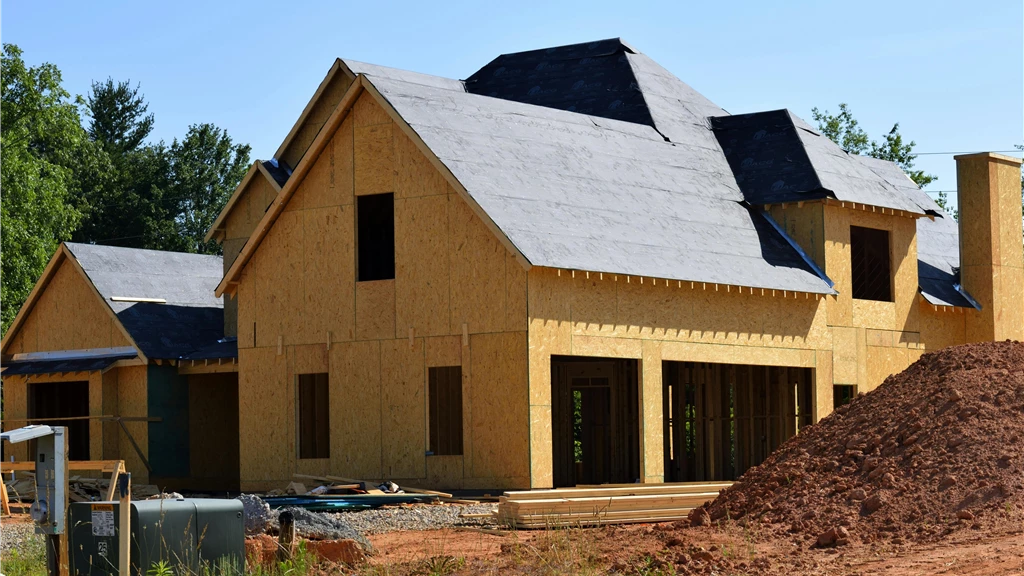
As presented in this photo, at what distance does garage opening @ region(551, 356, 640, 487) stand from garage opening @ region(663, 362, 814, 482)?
1166mm

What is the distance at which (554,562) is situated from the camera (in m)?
13.2

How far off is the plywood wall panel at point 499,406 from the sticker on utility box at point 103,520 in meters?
11.2

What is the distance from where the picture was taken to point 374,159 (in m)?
25.0

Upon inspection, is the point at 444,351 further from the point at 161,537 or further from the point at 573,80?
the point at 161,537

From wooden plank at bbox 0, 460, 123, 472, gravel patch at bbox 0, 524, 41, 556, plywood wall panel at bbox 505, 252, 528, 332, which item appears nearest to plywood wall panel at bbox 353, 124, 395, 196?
plywood wall panel at bbox 505, 252, 528, 332

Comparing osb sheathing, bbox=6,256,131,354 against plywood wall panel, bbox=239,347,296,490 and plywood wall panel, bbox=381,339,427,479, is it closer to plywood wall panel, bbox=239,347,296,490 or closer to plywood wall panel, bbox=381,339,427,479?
plywood wall panel, bbox=239,347,296,490

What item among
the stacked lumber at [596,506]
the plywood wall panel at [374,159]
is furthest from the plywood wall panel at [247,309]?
the stacked lumber at [596,506]

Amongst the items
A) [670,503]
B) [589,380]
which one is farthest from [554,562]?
[589,380]

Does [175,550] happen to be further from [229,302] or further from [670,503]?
[229,302]

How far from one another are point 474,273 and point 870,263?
37.1 feet

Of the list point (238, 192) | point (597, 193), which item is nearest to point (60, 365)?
point (238, 192)

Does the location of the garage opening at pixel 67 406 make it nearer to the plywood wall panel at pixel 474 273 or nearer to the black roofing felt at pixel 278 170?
the black roofing felt at pixel 278 170

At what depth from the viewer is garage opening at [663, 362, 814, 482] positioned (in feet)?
100

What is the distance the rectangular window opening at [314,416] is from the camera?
25750mm
